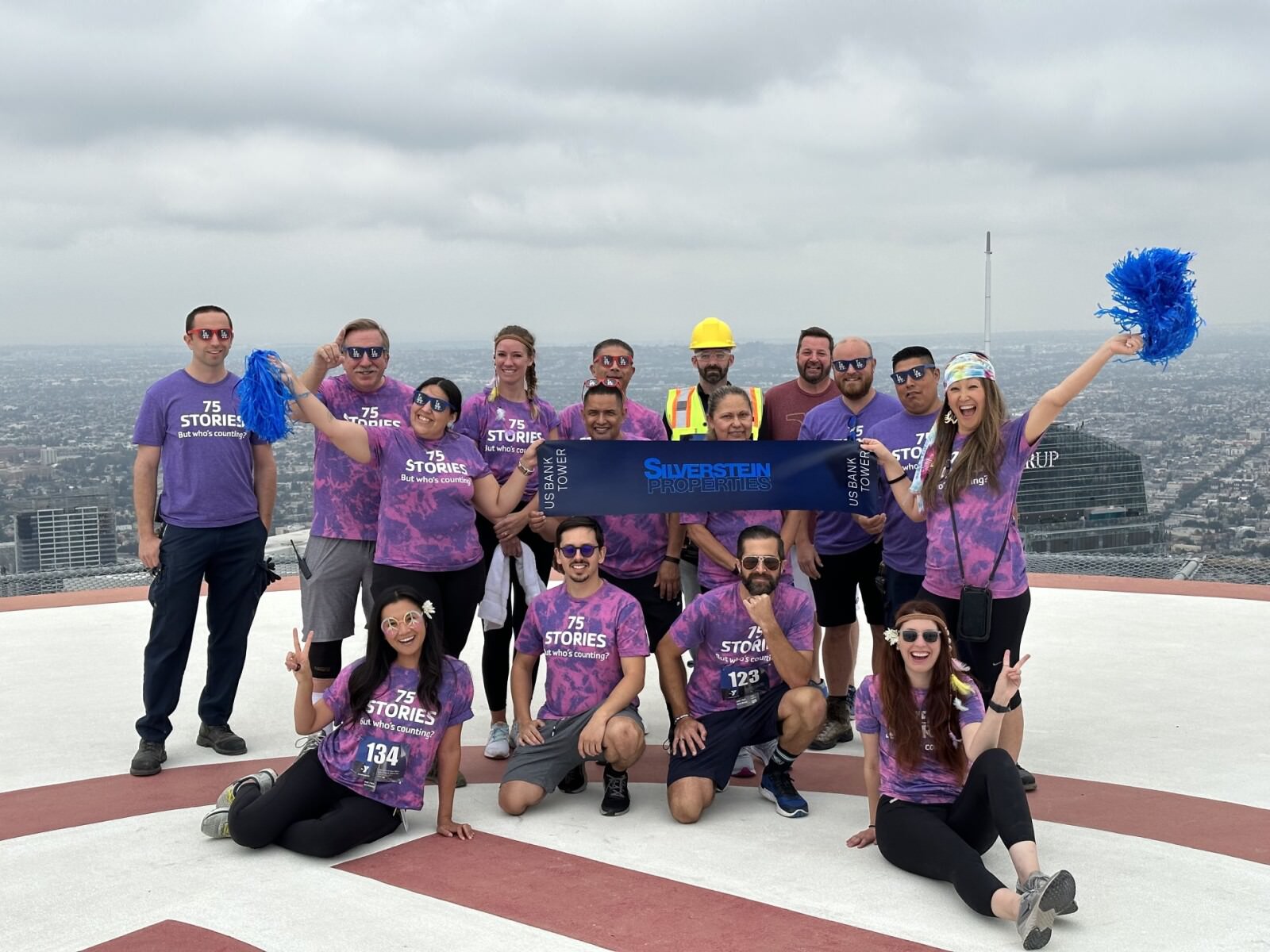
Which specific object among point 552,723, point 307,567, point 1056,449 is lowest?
point 552,723

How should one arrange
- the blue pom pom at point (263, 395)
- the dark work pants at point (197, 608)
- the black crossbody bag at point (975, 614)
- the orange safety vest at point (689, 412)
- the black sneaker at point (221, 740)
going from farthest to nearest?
the orange safety vest at point (689, 412) → the black sneaker at point (221, 740) → the dark work pants at point (197, 608) → the blue pom pom at point (263, 395) → the black crossbody bag at point (975, 614)

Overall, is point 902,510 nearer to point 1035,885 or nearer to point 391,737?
point 1035,885

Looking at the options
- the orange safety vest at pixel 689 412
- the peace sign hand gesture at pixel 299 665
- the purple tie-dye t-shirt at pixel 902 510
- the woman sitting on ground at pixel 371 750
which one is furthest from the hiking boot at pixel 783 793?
the peace sign hand gesture at pixel 299 665

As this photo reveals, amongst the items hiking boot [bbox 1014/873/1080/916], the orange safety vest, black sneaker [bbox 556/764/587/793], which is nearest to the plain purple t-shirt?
black sneaker [bbox 556/764/587/793]

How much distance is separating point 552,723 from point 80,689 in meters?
3.84

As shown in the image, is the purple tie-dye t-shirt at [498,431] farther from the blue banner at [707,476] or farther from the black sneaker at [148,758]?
the black sneaker at [148,758]

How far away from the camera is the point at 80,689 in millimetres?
7375

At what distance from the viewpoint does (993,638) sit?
4832mm

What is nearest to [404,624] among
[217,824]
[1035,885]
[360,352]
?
[217,824]

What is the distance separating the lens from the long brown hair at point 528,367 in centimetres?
586

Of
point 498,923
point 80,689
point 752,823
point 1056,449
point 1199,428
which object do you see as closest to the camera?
point 498,923

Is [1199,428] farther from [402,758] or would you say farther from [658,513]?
[402,758]

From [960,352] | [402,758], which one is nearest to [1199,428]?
[960,352]

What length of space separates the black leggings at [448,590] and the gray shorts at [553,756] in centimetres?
61
